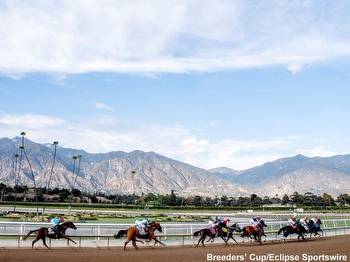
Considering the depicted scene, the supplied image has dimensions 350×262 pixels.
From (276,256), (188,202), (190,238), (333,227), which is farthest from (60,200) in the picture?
(276,256)

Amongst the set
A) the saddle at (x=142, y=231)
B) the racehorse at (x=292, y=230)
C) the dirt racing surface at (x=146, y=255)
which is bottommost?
the dirt racing surface at (x=146, y=255)

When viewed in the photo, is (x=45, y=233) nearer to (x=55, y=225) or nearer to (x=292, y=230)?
(x=55, y=225)

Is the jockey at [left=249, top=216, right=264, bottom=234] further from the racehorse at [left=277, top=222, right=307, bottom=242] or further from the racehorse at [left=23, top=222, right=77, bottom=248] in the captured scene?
the racehorse at [left=23, top=222, right=77, bottom=248]

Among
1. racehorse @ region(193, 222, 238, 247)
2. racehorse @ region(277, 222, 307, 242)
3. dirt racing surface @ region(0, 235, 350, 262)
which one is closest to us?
dirt racing surface @ region(0, 235, 350, 262)

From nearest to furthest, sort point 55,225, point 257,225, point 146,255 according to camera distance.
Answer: point 146,255 < point 55,225 < point 257,225

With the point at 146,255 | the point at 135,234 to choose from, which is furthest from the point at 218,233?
the point at 146,255

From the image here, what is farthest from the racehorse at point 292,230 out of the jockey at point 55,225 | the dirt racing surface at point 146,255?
the jockey at point 55,225

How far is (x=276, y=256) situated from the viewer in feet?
56.7

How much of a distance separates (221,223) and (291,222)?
548cm

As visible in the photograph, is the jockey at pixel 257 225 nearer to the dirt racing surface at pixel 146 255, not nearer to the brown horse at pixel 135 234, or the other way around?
the dirt racing surface at pixel 146 255

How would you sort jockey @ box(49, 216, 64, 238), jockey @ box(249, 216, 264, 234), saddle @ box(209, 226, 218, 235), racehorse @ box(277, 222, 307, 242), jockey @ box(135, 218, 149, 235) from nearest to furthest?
jockey @ box(49, 216, 64, 238), jockey @ box(135, 218, 149, 235), saddle @ box(209, 226, 218, 235), jockey @ box(249, 216, 264, 234), racehorse @ box(277, 222, 307, 242)

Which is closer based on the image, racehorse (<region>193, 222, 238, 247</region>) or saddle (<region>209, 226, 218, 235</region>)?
racehorse (<region>193, 222, 238, 247</region>)

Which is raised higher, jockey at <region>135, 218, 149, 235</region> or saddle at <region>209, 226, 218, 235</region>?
jockey at <region>135, 218, 149, 235</region>

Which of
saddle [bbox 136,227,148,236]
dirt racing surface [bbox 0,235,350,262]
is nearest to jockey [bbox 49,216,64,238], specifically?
dirt racing surface [bbox 0,235,350,262]
